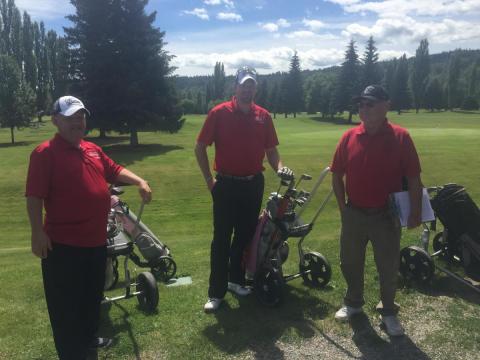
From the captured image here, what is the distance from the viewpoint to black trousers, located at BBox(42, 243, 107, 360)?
11.6 feet

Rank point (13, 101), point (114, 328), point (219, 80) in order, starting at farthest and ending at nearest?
point (219, 80)
point (13, 101)
point (114, 328)

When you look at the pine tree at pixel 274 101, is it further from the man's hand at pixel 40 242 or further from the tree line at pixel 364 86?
the man's hand at pixel 40 242

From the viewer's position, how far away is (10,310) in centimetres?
508

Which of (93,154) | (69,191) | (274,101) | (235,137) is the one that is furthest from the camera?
(274,101)

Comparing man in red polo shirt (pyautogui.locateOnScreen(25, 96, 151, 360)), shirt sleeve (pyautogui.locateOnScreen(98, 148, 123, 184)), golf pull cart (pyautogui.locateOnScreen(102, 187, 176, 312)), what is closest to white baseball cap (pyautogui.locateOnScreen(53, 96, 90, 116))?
man in red polo shirt (pyautogui.locateOnScreen(25, 96, 151, 360))

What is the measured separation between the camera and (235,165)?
4.71 m

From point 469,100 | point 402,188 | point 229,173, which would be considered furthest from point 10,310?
point 469,100

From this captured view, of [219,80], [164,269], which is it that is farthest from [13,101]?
[219,80]

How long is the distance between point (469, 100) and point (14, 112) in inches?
3523

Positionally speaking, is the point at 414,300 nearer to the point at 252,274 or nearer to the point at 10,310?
the point at 252,274

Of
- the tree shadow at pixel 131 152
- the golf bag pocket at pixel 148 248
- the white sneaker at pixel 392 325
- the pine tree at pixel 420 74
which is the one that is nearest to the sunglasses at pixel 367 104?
the white sneaker at pixel 392 325

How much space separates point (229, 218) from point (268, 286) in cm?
86

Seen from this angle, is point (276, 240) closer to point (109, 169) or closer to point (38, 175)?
point (109, 169)

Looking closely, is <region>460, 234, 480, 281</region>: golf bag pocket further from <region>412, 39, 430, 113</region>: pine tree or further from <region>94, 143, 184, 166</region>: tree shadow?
<region>412, 39, 430, 113</region>: pine tree
